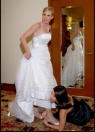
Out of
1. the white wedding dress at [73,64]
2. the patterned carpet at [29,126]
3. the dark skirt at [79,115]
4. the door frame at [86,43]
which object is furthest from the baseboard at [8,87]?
the dark skirt at [79,115]

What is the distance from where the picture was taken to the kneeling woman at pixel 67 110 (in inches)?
85.7

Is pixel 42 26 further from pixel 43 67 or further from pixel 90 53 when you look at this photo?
pixel 90 53

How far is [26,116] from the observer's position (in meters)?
2.46

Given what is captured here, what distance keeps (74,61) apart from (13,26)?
1.77 m

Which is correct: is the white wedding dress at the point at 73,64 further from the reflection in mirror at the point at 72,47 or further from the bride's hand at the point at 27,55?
the bride's hand at the point at 27,55

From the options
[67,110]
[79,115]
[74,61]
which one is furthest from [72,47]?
[67,110]

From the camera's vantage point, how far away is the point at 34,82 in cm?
246

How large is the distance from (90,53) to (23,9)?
6.32ft

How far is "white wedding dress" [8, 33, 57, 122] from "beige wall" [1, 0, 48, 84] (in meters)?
1.90

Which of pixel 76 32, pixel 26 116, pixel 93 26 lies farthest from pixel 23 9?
pixel 26 116

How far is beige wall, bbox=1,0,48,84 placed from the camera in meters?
4.30

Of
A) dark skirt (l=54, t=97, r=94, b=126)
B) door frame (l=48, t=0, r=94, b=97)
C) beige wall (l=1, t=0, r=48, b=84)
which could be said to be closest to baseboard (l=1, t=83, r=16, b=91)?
beige wall (l=1, t=0, r=48, b=84)

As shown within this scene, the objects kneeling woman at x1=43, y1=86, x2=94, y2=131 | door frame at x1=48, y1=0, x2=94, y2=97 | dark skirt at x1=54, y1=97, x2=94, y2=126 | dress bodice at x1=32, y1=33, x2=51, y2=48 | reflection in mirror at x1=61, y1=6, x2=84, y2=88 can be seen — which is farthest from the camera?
reflection in mirror at x1=61, y1=6, x2=84, y2=88

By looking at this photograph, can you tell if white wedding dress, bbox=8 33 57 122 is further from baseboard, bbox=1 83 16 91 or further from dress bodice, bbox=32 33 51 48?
baseboard, bbox=1 83 16 91
